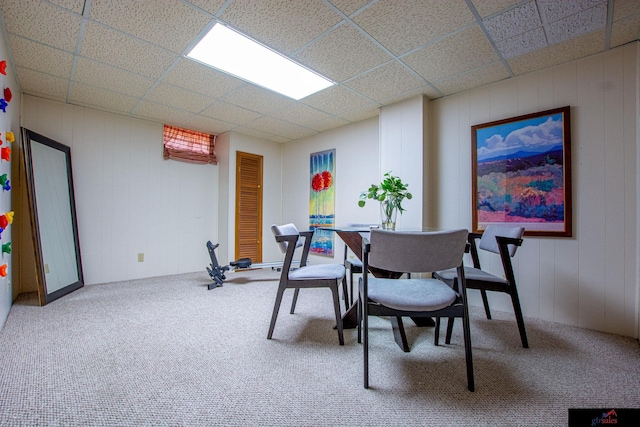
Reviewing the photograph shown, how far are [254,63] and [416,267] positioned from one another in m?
2.34

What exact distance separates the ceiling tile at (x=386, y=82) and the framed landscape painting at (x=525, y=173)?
836 mm

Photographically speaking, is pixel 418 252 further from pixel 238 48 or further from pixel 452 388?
pixel 238 48

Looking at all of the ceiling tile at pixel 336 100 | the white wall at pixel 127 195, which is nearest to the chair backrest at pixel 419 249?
the ceiling tile at pixel 336 100

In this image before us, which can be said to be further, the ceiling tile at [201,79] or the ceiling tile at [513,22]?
the ceiling tile at [201,79]

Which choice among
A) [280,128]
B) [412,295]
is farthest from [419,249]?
[280,128]

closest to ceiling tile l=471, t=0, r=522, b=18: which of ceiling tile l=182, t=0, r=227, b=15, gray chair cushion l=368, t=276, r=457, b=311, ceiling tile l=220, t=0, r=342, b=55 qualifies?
ceiling tile l=220, t=0, r=342, b=55

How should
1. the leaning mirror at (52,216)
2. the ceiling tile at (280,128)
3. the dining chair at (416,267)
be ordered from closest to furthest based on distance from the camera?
1. the dining chair at (416,267)
2. the leaning mirror at (52,216)
3. the ceiling tile at (280,128)

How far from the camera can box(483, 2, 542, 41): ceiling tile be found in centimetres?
180

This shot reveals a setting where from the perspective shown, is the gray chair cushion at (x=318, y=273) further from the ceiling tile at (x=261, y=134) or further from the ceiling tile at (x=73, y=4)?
the ceiling tile at (x=261, y=134)

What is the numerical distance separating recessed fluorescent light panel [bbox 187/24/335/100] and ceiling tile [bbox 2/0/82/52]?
791 mm

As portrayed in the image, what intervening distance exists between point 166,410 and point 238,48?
253 centimetres

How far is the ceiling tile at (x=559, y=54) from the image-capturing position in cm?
206

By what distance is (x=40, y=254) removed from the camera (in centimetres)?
258

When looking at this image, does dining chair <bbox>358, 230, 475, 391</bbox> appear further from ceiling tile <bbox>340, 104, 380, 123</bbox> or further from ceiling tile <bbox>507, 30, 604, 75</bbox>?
ceiling tile <bbox>340, 104, 380, 123</bbox>
